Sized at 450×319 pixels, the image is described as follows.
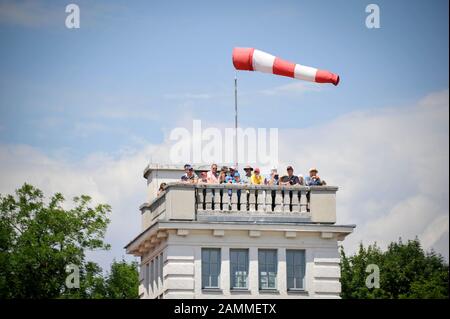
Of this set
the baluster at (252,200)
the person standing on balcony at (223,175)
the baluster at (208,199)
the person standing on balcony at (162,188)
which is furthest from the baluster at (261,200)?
the person standing on balcony at (162,188)

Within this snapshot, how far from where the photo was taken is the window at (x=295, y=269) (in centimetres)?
5347

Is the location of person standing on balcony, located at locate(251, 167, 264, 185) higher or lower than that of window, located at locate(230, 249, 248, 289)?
higher

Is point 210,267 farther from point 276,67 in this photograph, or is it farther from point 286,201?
point 276,67

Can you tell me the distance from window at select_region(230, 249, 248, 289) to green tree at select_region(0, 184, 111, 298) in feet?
85.0

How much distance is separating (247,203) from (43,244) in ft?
88.4

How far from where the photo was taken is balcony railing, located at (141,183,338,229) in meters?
53.0

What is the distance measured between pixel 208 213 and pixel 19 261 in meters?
27.3

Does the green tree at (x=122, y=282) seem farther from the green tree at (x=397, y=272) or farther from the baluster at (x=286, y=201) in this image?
the baluster at (x=286, y=201)

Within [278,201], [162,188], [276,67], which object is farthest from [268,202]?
[276,67]

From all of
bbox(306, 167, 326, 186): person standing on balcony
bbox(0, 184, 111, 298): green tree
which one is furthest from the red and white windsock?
bbox(0, 184, 111, 298): green tree

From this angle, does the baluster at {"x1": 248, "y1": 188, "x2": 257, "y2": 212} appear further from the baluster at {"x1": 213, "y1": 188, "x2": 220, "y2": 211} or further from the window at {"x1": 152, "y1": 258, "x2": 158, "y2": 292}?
the window at {"x1": 152, "y1": 258, "x2": 158, "y2": 292}

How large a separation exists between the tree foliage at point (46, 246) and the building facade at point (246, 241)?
25039 mm
